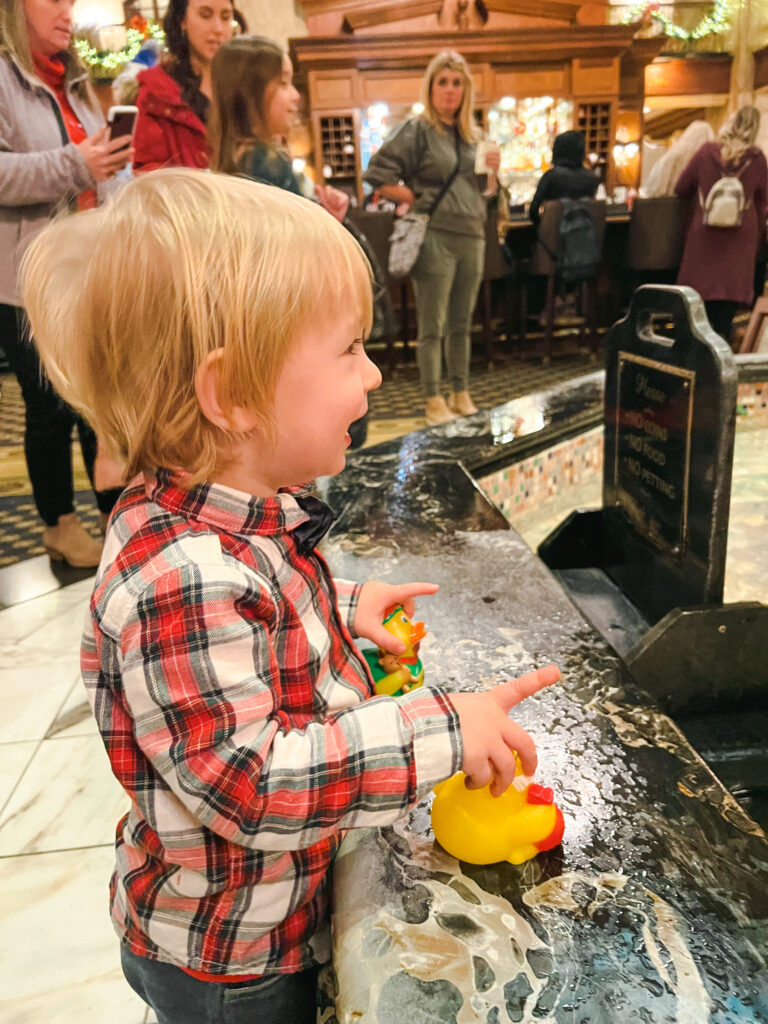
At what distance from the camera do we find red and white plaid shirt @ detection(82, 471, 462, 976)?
1.97 ft

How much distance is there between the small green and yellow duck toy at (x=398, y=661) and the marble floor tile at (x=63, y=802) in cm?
77

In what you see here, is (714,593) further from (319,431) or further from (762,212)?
(762,212)

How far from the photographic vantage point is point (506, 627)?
1.19 metres

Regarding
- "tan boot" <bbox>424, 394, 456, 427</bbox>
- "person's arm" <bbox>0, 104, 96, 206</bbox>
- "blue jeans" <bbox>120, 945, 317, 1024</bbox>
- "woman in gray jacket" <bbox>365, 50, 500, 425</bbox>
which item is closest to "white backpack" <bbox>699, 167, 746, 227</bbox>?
"woman in gray jacket" <bbox>365, 50, 500, 425</bbox>

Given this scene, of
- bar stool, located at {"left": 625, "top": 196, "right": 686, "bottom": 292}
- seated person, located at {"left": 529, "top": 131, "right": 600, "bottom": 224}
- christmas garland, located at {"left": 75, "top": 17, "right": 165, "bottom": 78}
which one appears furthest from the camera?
christmas garland, located at {"left": 75, "top": 17, "right": 165, "bottom": 78}

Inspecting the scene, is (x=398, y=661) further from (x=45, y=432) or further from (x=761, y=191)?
(x=761, y=191)

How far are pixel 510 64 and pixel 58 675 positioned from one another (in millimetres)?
10504

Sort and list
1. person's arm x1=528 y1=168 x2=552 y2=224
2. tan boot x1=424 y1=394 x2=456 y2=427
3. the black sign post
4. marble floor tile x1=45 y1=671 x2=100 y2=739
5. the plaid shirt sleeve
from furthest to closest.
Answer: person's arm x1=528 y1=168 x2=552 y2=224
tan boot x1=424 y1=394 x2=456 y2=427
marble floor tile x1=45 y1=671 x2=100 y2=739
the black sign post
the plaid shirt sleeve

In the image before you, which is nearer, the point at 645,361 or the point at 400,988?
the point at 400,988

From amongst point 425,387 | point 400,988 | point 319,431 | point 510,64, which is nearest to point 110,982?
point 400,988

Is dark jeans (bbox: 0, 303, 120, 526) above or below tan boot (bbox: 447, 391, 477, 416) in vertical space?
above

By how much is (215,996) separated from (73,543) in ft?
6.98

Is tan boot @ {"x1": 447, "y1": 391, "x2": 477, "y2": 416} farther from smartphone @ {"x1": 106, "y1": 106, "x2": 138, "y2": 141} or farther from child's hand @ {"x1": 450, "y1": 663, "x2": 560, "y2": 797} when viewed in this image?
child's hand @ {"x1": 450, "y1": 663, "x2": 560, "y2": 797}

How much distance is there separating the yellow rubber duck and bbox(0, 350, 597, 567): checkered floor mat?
2418 millimetres
